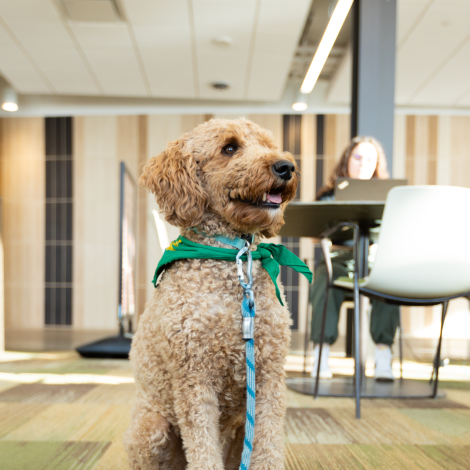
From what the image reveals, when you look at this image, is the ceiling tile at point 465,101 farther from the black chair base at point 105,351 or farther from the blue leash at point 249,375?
the blue leash at point 249,375

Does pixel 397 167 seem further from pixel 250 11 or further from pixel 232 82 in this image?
pixel 250 11

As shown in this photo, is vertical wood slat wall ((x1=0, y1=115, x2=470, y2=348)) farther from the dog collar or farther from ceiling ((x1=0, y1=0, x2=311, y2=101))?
the dog collar

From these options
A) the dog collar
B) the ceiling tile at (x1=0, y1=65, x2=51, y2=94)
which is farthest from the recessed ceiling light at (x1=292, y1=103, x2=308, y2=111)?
the dog collar

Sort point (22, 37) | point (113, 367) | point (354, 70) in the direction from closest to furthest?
point (113, 367), point (354, 70), point (22, 37)

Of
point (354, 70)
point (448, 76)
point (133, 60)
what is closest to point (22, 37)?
point (133, 60)

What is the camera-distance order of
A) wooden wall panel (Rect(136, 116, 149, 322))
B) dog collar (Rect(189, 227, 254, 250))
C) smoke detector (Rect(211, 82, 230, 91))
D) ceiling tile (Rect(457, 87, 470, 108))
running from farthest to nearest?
wooden wall panel (Rect(136, 116, 149, 322))
ceiling tile (Rect(457, 87, 470, 108))
smoke detector (Rect(211, 82, 230, 91))
dog collar (Rect(189, 227, 254, 250))

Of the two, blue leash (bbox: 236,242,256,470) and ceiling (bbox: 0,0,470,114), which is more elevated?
ceiling (bbox: 0,0,470,114)

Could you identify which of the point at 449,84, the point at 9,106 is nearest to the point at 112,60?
the point at 9,106

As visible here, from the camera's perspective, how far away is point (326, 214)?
6.40ft

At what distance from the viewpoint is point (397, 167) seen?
19.5 feet

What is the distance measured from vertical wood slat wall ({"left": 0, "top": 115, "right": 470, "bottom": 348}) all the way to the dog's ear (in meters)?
5.08

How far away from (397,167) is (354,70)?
10.4ft

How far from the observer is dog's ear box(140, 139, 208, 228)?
0.86 m

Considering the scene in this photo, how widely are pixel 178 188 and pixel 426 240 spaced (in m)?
1.13
